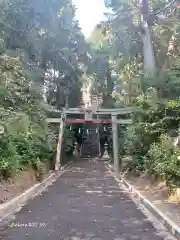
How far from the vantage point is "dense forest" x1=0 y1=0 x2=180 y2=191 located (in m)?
14.1

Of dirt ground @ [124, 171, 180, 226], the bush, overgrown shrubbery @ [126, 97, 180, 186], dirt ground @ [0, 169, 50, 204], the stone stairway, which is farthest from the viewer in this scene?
the stone stairway

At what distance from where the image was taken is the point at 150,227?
26.0 feet

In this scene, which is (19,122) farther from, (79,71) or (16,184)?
(79,71)

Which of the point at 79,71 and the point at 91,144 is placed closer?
the point at 79,71

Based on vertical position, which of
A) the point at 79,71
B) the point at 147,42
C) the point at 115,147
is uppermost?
the point at 79,71

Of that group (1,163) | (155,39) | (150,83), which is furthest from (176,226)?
(155,39)

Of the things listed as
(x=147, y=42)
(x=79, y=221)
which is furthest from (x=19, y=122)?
(x=147, y=42)

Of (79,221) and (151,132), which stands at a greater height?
(151,132)

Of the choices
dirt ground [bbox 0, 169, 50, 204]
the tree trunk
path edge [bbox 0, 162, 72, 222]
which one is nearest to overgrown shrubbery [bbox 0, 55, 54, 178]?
dirt ground [bbox 0, 169, 50, 204]

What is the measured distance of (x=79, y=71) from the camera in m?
38.7

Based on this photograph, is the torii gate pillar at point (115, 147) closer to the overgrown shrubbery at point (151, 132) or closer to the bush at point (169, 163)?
the overgrown shrubbery at point (151, 132)

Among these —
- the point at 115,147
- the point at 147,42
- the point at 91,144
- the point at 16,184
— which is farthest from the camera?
the point at 91,144

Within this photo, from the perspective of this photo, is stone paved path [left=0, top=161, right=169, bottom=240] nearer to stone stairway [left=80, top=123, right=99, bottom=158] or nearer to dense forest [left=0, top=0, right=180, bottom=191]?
dense forest [left=0, top=0, right=180, bottom=191]

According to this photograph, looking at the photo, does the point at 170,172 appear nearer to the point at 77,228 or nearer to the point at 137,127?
the point at 77,228
